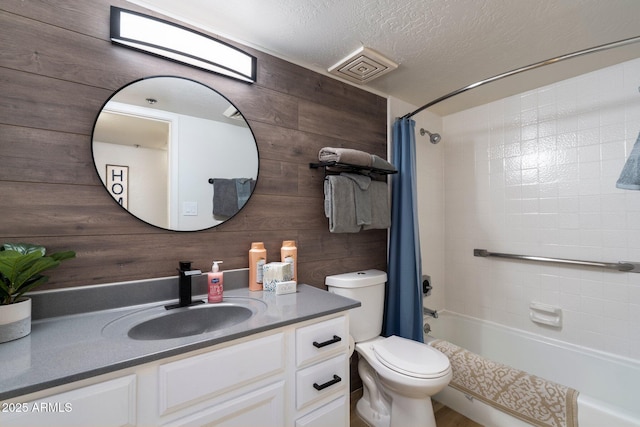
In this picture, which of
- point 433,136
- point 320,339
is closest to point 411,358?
point 320,339

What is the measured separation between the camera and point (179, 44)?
1.22m

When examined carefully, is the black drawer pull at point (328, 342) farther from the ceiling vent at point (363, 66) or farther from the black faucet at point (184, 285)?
the ceiling vent at point (363, 66)

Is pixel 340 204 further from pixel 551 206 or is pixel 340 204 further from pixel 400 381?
pixel 551 206

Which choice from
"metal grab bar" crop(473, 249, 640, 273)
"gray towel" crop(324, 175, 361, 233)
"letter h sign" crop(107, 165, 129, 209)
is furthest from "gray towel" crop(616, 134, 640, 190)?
"letter h sign" crop(107, 165, 129, 209)

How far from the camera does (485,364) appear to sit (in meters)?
1.56

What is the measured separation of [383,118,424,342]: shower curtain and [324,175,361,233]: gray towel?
0.44 m

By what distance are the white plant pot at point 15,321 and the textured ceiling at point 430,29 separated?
1.22m

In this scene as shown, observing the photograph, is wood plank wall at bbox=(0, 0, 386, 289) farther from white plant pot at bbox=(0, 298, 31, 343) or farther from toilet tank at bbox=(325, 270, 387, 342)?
toilet tank at bbox=(325, 270, 387, 342)

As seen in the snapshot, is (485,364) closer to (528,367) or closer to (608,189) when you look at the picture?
(528,367)

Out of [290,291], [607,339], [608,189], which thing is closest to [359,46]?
[290,291]

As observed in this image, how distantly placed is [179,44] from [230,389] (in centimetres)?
140

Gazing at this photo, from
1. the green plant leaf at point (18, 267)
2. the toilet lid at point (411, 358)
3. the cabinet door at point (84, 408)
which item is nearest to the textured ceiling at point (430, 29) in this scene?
the green plant leaf at point (18, 267)

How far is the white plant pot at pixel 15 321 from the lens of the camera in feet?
2.54

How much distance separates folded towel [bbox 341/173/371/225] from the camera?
65.7 inches
